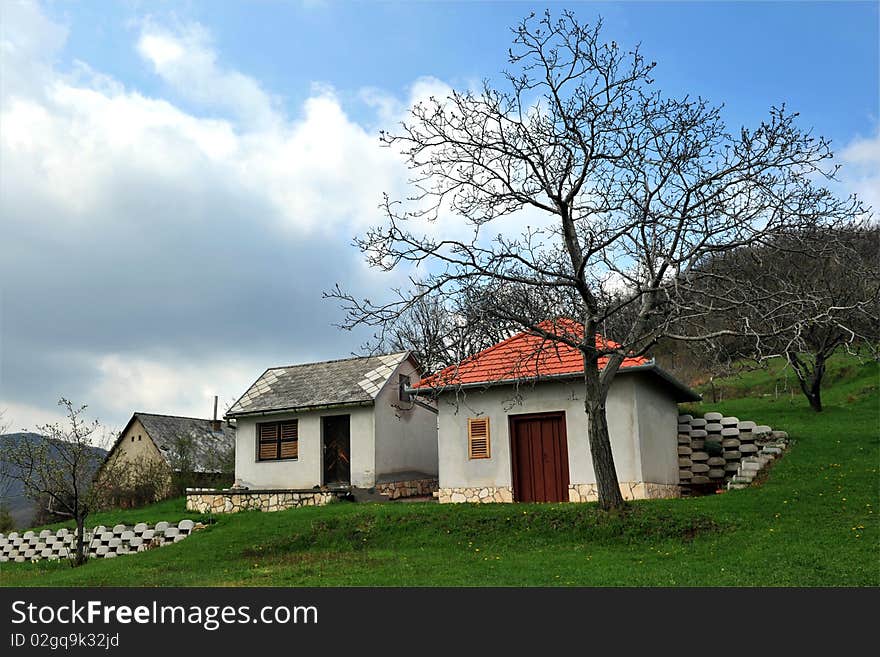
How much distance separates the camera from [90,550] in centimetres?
2194

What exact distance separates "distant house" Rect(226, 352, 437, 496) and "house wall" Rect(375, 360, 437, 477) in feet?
0.10

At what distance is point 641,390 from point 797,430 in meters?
7.95

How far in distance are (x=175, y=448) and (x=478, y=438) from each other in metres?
15.9

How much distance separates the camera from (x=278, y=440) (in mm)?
26031

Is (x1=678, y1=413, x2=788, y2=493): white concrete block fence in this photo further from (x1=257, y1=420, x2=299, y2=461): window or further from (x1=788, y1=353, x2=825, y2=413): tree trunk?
(x1=257, y1=420, x2=299, y2=461): window

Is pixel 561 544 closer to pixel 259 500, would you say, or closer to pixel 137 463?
pixel 259 500

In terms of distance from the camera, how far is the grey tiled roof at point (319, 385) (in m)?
25.3

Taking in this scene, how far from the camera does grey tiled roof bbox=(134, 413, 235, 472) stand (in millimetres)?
31219

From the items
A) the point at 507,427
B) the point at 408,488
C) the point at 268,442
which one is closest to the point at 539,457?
the point at 507,427

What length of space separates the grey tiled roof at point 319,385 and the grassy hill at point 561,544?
16.5 ft

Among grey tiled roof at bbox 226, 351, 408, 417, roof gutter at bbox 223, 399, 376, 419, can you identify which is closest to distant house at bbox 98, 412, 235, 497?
grey tiled roof at bbox 226, 351, 408, 417

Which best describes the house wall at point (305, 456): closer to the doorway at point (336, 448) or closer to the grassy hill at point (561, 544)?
the doorway at point (336, 448)
